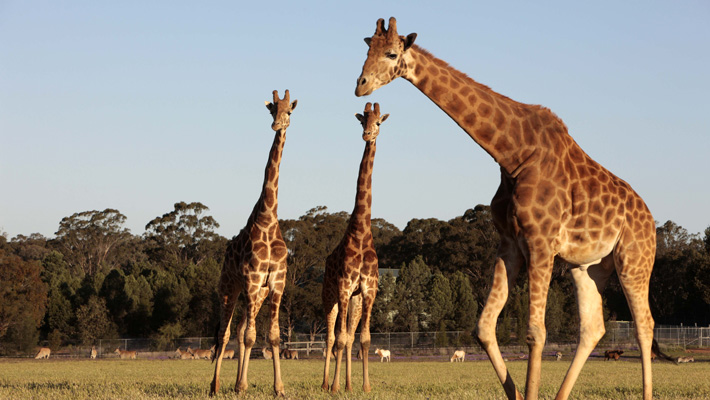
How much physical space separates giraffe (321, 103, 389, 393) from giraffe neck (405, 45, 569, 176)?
306 inches

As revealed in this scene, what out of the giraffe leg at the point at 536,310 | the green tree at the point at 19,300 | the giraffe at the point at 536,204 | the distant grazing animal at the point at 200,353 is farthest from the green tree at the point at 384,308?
the giraffe leg at the point at 536,310

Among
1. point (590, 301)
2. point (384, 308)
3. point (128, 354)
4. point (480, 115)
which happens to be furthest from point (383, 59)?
point (384, 308)

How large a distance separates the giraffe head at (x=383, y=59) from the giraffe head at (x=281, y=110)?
280 inches

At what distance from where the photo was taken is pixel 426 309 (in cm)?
5725

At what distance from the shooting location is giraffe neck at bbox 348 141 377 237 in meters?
15.6

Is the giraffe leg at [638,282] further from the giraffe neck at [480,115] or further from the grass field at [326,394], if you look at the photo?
the grass field at [326,394]

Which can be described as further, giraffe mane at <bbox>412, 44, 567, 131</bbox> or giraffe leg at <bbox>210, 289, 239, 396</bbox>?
giraffe leg at <bbox>210, 289, 239, 396</bbox>

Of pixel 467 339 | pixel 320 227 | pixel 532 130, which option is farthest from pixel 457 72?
pixel 320 227

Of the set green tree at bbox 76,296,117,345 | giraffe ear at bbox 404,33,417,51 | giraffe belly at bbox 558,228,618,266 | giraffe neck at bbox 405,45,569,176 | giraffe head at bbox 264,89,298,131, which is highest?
giraffe head at bbox 264,89,298,131

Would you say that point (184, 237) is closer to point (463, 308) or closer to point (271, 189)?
point (463, 308)

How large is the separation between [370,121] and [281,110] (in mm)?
2171

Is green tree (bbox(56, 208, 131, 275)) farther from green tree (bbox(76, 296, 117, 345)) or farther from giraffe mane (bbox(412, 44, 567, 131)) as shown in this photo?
giraffe mane (bbox(412, 44, 567, 131))

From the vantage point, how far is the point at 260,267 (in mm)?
13508

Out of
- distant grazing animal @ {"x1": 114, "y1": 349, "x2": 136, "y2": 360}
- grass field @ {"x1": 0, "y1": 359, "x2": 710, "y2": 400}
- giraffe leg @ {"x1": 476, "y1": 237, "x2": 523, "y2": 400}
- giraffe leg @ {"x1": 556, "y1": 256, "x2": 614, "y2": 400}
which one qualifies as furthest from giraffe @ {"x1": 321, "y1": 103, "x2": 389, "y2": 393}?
distant grazing animal @ {"x1": 114, "y1": 349, "x2": 136, "y2": 360}
